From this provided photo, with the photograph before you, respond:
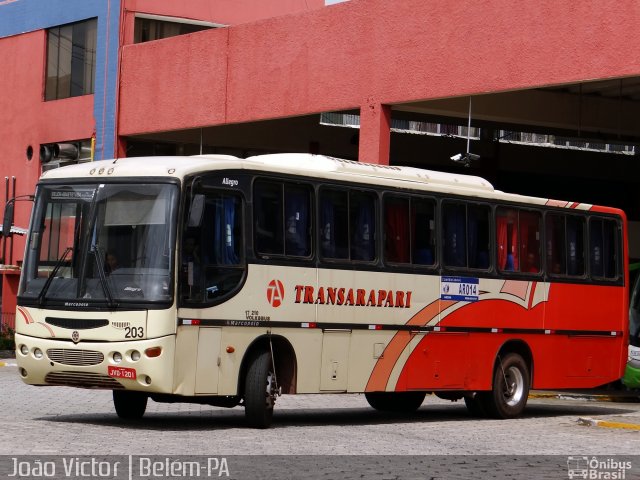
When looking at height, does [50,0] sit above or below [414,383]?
above

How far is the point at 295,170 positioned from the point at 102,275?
2841 mm

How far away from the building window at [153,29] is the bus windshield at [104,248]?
18999 millimetres

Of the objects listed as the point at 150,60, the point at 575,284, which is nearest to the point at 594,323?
the point at 575,284

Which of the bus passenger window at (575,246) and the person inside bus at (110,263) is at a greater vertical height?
the bus passenger window at (575,246)

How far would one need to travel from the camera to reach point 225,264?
1627cm

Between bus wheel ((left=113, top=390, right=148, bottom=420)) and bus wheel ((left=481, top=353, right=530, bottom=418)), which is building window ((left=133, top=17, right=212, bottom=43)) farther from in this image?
bus wheel ((left=113, top=390, right=148, bottom=420))

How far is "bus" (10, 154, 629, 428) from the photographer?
15852 mm

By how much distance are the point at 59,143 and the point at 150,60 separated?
488 centimetres

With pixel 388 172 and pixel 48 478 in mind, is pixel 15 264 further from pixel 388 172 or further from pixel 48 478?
pixel 48 478

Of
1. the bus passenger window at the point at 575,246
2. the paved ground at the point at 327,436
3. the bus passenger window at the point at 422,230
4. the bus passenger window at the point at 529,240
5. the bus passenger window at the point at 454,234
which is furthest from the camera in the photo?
the bus passenger window at the point at 575,246

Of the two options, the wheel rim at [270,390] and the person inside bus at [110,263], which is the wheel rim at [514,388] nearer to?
the wheel rim at [270,390]

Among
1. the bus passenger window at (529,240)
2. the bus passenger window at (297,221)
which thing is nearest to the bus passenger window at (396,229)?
the bus passenger window at (297,221)

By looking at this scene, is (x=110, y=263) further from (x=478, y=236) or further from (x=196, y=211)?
(x=478, y=236)

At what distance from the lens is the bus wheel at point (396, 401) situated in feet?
68.7
